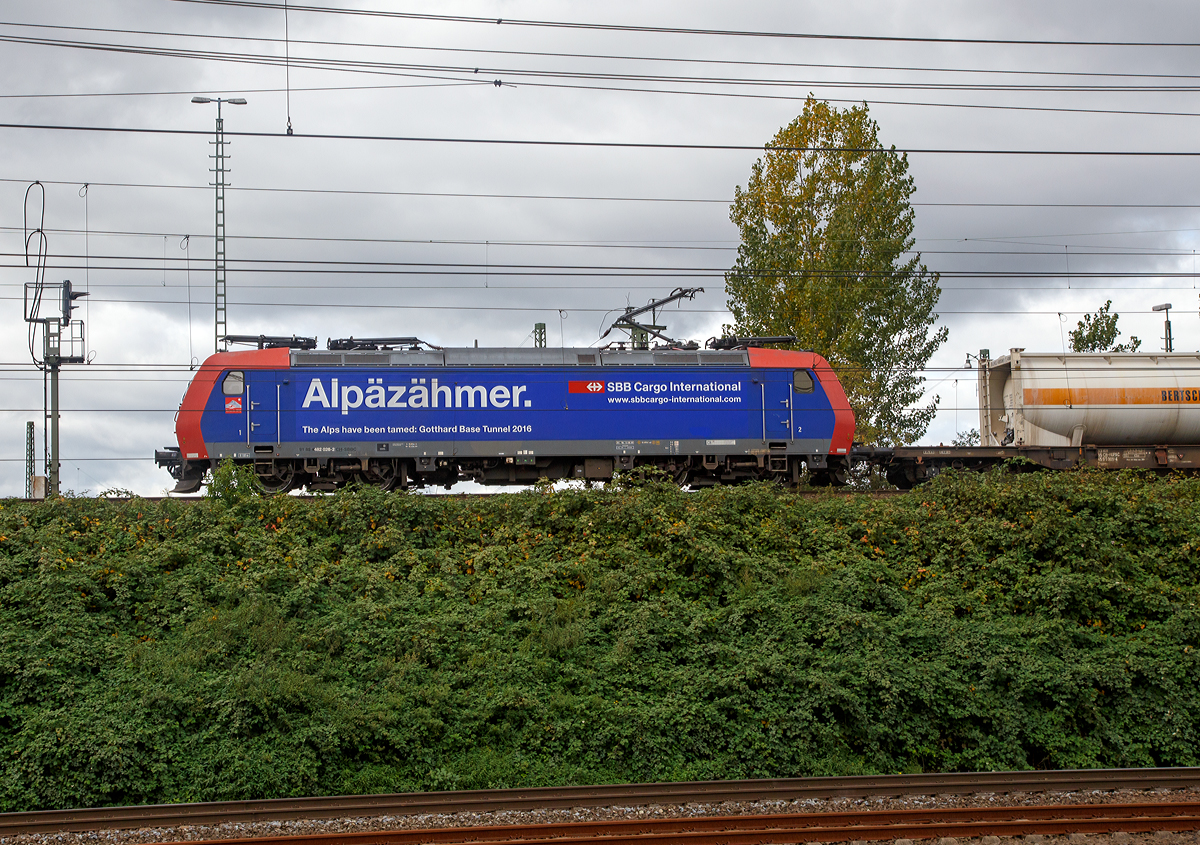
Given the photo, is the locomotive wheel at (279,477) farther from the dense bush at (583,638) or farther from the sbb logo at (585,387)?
the sbb logo at (585,387)

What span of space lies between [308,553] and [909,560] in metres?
9.47

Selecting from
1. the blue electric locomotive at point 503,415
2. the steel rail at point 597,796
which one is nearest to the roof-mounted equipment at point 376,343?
the blue electric locomotive at point 503,415

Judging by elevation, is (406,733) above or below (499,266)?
below

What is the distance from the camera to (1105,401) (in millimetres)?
23047

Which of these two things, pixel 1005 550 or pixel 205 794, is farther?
pixel 1005 550

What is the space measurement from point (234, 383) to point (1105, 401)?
21459mm

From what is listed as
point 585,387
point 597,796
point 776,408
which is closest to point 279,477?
point 585,387

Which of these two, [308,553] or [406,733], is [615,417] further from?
[406,733]

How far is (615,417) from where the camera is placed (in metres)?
20.7

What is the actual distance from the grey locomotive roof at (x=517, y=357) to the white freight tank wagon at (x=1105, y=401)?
8.18 metres

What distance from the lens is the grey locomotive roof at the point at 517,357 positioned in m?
20.3

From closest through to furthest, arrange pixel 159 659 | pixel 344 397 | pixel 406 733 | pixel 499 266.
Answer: pixel 406 733 → pixel 159 659 → pixel 499 266 → pixel 344 397

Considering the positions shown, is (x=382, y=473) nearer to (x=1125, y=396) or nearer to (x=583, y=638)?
(x=583, y=638)

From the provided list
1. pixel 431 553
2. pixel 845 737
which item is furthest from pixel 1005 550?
pixel 431 553
